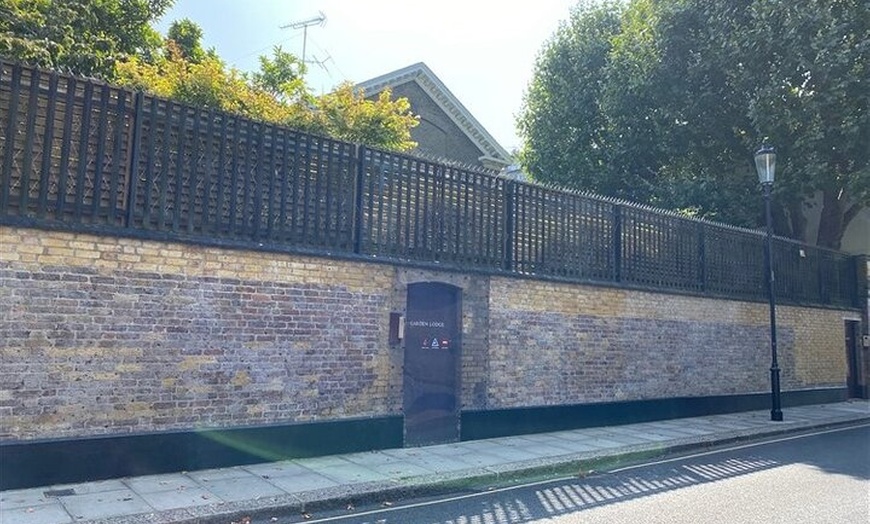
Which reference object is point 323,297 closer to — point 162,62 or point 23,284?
point 23,284

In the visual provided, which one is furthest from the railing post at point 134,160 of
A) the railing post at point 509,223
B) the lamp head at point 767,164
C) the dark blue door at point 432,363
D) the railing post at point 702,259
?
the lamp head at point 767,164

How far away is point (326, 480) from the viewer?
707cm

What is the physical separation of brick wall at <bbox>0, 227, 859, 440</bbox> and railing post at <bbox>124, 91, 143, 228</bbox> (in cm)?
33

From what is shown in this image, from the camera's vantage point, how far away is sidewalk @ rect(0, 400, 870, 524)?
5.73 m

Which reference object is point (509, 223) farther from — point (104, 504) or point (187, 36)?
point (187, 36)

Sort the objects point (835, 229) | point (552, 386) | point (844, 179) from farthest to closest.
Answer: point (835, 229), point (844, 179), point (552, 386)

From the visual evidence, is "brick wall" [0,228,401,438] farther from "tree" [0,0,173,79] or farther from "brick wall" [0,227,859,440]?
"tree" [0,0,173,79]

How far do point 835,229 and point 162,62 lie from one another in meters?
19.7

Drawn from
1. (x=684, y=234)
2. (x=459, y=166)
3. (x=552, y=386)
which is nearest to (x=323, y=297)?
(x=459, y=166)

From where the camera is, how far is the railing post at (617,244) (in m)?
12.5

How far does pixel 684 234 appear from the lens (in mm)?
14109

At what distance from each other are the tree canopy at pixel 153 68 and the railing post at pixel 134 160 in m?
3.30

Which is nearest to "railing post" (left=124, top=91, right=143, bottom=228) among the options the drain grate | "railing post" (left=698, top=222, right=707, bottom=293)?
the drain grate

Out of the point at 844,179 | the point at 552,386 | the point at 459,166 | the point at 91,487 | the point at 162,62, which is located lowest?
the point at 91,487
